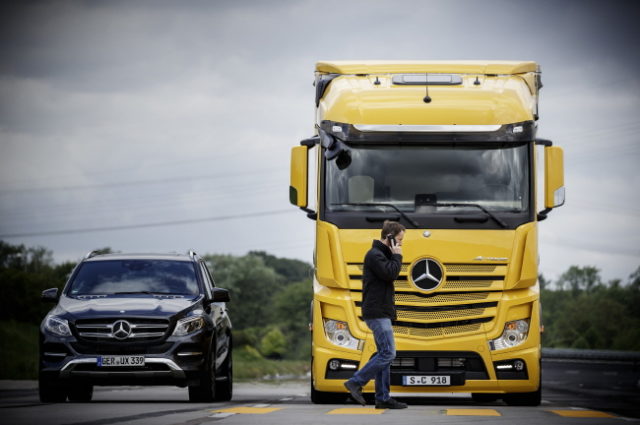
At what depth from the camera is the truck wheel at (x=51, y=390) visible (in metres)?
15.5

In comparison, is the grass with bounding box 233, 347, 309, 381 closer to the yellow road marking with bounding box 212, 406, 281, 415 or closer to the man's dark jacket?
the yellow road marking with bounding box 212, 406, 281, 415

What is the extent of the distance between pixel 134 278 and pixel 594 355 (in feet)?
98.7

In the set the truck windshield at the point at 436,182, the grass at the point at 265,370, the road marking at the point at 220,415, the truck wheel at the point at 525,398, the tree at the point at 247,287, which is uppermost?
the truck windshield at the point at 436,182

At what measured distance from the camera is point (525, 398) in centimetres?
1527

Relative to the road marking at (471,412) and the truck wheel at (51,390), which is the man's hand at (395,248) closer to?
the road marking at (471,412)

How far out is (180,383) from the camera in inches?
618

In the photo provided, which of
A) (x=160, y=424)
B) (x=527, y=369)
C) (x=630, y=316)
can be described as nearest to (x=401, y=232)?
(x=527, y=369)

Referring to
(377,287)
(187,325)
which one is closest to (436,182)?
(377,287)

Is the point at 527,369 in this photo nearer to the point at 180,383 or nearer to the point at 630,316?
the point at 180,383

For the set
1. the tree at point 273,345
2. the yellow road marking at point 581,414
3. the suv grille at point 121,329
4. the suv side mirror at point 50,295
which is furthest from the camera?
the tree at point 273,345

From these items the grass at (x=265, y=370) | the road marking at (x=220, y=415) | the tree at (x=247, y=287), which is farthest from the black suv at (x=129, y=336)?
the tree at (x=247, y=287)

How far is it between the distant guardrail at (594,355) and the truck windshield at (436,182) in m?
25.8

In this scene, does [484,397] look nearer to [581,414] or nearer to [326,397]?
[326,397]

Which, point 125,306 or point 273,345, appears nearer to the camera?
point 125,306
